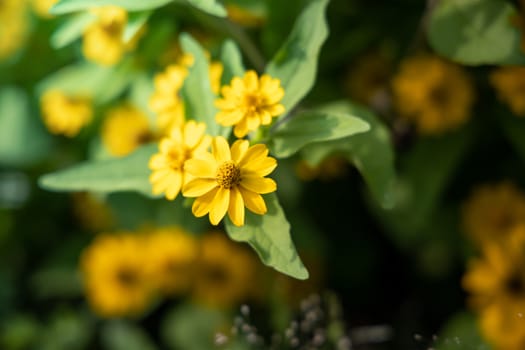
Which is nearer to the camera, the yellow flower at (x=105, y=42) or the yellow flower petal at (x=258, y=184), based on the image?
the yellow flower petal at (x=258, y=184)

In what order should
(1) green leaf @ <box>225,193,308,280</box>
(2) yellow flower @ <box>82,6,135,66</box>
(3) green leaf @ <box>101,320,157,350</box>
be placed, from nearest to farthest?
(1) green leaf @ <box>225,193,308,280</box>, (2) yellow flower @ <box>82,6,135,66</box>, (3) green leaf @ <box>101,320,157,350</box>

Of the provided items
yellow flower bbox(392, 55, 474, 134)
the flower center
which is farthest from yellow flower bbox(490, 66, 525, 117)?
the flower center

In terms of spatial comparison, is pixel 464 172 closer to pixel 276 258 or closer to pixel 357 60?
pixel 357 60

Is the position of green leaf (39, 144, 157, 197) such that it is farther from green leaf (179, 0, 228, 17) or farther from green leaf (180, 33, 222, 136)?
green leaf (179, 0, 228, 17)

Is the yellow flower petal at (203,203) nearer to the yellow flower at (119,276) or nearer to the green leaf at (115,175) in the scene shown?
the green leaf at (115,175)

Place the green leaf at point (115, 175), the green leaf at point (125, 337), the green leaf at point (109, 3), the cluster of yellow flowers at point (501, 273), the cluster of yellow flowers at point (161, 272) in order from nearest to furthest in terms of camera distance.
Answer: the green leaf at point (109, 3), the green leaf at point (115, 175), the cluster of yellow flowers at point (501, 273), the cluster of yellow flowers at point (161, 272), the green leaf at point (125, 337)

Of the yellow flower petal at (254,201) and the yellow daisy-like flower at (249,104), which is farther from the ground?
the yellow daisy-like flower at (249,104)

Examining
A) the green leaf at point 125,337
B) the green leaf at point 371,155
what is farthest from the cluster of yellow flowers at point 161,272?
the green leaf at point 371,155
